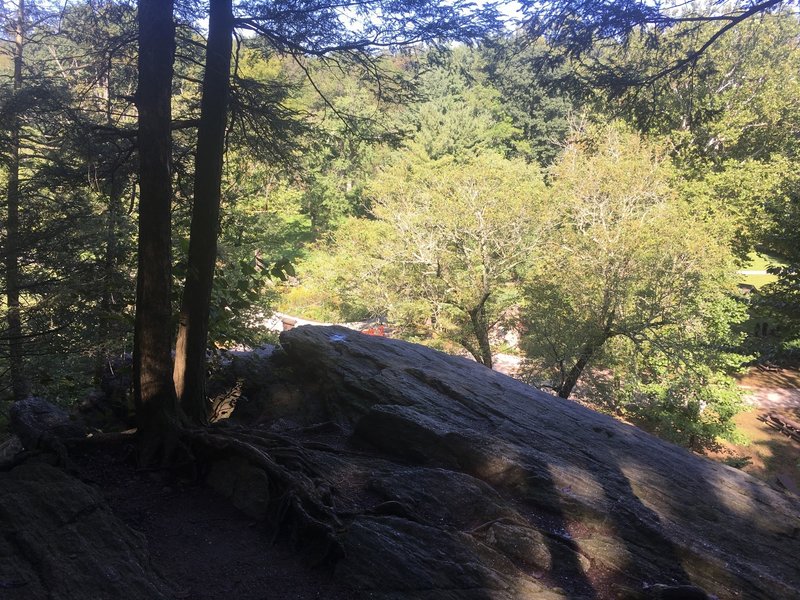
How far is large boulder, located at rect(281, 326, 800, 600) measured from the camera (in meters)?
3.49

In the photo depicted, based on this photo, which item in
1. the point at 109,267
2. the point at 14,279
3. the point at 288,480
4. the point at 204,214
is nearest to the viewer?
the point at 288,480

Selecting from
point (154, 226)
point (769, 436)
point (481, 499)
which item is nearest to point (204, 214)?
point (154, 226)

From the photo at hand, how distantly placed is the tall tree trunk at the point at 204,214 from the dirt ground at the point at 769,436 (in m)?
15.3

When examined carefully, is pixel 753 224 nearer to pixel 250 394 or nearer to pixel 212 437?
pixel 250 394

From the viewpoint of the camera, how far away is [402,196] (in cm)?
2025

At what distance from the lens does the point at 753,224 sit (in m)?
20.5

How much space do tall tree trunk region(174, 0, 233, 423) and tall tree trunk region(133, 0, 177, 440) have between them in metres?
0.34

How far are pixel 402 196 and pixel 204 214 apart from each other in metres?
16.1

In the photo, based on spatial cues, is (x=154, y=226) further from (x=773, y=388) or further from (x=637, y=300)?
(x=773, y=388)

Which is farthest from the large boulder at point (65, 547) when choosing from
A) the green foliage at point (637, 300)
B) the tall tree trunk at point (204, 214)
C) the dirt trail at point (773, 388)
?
the dirt trail at point (773, 388)

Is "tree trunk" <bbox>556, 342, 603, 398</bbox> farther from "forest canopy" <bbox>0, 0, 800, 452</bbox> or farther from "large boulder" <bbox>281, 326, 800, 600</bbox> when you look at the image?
"large boulder" <bbox>281, 326, 800, 600</bbox>

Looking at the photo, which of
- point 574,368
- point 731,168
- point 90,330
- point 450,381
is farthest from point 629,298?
point 90,330

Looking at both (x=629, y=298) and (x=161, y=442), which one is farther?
(x=629, y=298)

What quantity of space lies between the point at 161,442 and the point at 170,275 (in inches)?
57.2
